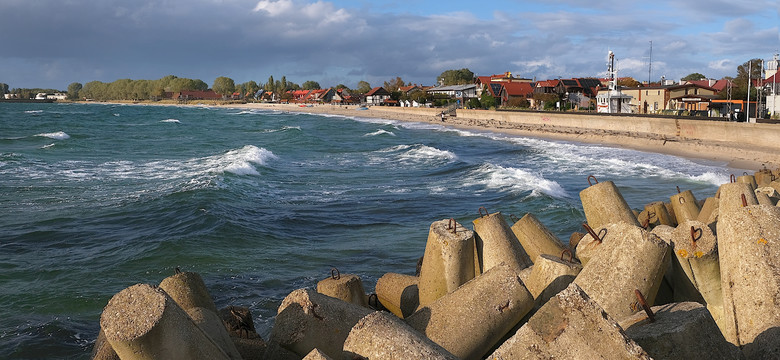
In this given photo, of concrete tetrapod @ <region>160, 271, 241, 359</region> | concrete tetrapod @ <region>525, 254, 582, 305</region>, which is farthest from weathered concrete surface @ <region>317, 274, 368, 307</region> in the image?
concrete tetrapod @ <region>525, 254, 582, 305</region>

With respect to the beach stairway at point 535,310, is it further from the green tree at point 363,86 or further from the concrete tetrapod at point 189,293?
the green tree at point 363,86

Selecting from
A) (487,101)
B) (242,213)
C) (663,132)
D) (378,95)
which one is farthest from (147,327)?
(378,95)

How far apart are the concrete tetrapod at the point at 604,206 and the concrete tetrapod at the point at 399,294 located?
8.36 ft

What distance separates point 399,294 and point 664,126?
4108 centimetres

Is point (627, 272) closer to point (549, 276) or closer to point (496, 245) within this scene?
point (549, 276)

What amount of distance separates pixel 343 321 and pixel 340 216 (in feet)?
40.4

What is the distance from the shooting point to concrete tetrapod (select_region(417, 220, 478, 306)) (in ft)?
19.9

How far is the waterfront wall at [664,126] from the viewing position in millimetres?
33656

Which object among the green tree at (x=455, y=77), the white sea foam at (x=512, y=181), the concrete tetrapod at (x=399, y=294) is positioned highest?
the green tree at (x=455, y=77)

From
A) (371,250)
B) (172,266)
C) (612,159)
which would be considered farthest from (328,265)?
(612,159)

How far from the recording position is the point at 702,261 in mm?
4969

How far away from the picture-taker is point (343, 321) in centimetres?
482

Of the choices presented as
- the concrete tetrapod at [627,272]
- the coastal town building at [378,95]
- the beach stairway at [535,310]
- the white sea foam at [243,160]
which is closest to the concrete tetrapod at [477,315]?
the beach stairway at [535,310]

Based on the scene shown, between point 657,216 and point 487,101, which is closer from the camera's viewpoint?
point 657,216
